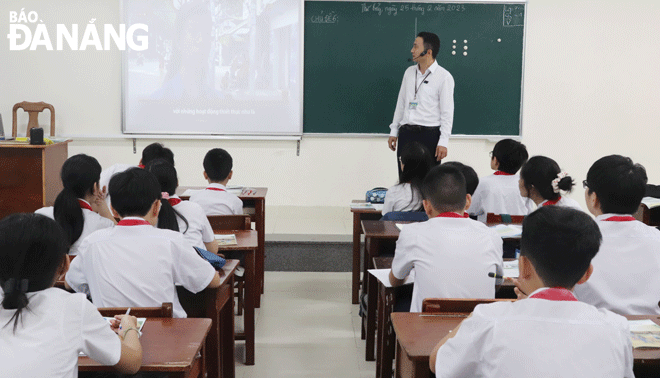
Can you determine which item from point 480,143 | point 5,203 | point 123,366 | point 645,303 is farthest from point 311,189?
point 123,366

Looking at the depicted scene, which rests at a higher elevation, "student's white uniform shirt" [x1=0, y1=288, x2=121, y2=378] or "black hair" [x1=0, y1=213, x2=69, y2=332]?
"black hair" [x1=0, y1=213, x2=69, y2=332]

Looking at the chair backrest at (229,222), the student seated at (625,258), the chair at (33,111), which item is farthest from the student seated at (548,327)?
Answer: the chair at (33,111)

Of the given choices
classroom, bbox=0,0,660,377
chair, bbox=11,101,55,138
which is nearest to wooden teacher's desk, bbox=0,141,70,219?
chair, bbox=11,101,55,138

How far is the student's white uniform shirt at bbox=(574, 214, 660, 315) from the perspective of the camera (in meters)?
2.05

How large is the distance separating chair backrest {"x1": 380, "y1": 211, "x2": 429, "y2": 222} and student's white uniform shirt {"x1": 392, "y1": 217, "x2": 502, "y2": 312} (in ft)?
3.38

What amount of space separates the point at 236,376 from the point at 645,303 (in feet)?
5.92

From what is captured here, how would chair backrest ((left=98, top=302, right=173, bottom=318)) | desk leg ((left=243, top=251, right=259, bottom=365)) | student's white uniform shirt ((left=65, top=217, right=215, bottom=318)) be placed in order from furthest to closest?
desk leg ((left=243, top=251, right=259, bottom=365)) < student's white uniform shirt ((left=65, top=217, right=215, bottom=318)) < chair backrest ((left=98, top=302, right=173, bottom=318))

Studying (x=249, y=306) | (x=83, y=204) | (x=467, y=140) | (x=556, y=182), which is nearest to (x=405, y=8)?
(x=467, y=140)

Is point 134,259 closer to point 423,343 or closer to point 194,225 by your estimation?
point 194,225

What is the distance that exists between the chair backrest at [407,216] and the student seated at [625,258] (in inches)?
47.7

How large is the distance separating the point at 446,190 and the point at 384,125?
4061 millimetres

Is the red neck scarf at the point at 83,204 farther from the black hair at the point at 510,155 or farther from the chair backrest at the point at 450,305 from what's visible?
the black hair at the point at 510,155

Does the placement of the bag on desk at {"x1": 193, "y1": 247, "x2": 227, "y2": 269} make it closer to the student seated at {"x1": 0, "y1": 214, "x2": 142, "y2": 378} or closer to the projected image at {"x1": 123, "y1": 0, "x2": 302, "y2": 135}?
the student seated at {"x1": 0, "y1": 214, "x2": 142, "y2": 378}

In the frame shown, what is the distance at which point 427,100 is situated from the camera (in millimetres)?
5176
